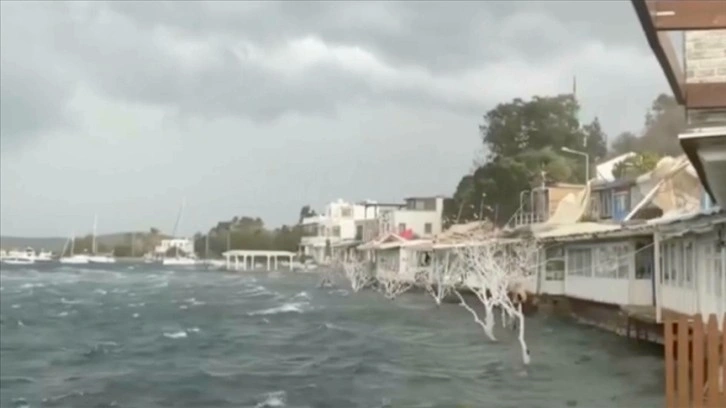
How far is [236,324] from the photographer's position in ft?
166

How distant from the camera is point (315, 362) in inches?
1268

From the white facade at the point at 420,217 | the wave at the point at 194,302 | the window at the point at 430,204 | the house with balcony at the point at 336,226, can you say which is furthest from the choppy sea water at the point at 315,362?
the house with balcony at the point at 336,226

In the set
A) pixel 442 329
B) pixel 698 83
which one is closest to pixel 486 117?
pixel 442 329

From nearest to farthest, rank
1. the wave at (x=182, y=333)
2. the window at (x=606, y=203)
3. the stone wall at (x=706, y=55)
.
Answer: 1. the stone wall at (x=706, y=55)
2. the wave at (x=182, y=333)
3. the window at (x=606, y=203)

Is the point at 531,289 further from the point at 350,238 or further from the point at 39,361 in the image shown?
the point at 350,238

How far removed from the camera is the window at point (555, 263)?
156 feet

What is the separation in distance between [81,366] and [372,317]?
2074 centimetres

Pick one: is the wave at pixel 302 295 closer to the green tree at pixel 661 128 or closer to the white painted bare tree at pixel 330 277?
the white painted bare tree at pixel 330 277

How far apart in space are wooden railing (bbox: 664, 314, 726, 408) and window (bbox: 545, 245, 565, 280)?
37.0 meters

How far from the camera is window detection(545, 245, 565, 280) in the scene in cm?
4750

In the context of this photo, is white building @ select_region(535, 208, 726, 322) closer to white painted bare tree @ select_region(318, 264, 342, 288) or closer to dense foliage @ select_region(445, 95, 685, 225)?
dense foliage @ select_region(445, 95, 685, 225)

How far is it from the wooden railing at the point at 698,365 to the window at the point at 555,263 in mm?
36970

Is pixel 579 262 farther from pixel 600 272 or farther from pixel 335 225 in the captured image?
pixel 335 225

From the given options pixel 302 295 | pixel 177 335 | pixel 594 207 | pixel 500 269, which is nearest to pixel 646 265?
pixel 500 269
